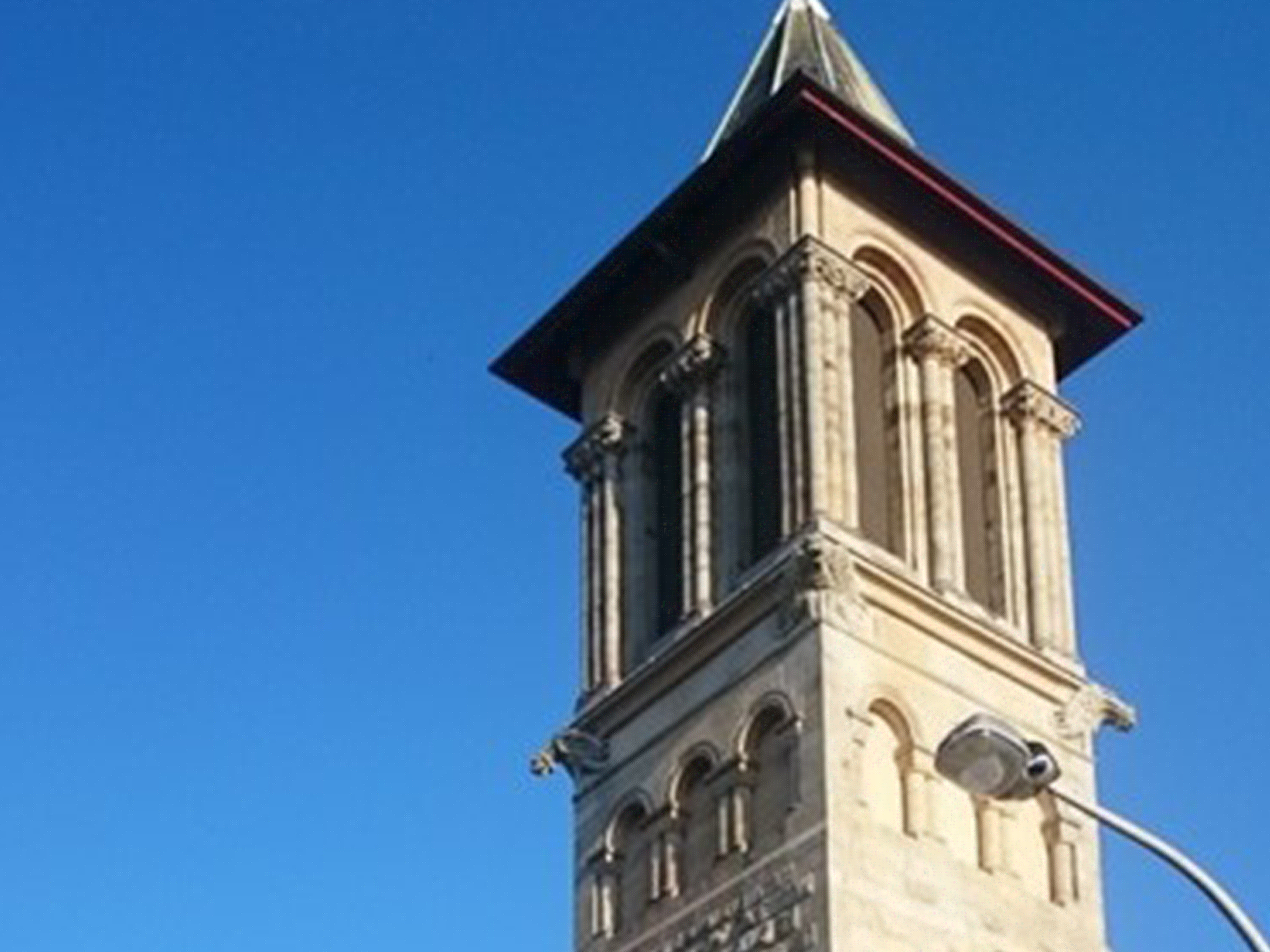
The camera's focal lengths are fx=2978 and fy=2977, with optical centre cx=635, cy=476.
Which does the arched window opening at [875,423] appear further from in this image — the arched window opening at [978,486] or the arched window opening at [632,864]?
the arched window opening at [632,864]

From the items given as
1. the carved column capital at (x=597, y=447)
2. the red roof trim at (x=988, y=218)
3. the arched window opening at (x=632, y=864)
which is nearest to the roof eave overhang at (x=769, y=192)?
the red roof trim at (x=988, y=218)

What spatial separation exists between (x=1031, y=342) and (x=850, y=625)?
7.06 m

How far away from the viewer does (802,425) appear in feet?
109

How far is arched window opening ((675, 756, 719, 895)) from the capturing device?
1244 inches

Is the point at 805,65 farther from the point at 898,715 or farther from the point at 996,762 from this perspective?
the point at 996,762

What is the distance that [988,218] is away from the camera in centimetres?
3628

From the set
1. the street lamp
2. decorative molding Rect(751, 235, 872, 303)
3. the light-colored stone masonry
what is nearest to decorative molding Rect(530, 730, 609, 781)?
the light-colored stone masonry

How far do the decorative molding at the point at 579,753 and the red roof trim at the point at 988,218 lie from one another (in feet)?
25.5

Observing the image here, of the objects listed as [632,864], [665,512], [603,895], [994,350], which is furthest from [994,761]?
[994,350]

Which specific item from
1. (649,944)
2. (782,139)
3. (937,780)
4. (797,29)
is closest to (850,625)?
(937,780)

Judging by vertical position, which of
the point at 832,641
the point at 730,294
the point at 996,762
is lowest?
the point at 996,762

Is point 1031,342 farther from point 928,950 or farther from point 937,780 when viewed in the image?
point 928,950

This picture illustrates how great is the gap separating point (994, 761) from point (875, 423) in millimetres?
17016

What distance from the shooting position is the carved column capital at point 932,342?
35188mm
